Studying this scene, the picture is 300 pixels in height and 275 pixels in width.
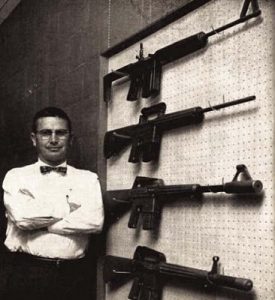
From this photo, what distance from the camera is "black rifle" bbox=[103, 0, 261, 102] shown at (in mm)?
1928

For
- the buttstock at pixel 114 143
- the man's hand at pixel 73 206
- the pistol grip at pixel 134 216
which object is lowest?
the pistol grip at pixel 134 216

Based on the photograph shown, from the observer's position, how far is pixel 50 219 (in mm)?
2527

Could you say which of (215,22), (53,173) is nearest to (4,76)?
(53,173)

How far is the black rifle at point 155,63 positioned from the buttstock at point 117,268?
0.95m

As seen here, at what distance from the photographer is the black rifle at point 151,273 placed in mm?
1947

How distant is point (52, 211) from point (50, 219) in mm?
48

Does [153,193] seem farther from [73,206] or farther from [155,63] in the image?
[155,63]

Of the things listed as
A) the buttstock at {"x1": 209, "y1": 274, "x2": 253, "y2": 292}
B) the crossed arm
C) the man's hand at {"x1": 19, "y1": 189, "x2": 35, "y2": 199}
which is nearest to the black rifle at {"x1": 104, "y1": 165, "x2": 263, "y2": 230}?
the crossed arm

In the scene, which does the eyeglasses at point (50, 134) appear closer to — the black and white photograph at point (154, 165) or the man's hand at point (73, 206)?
the black and white photograph at point (154, 165)

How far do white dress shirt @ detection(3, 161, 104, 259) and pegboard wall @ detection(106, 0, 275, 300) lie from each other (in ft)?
1.17

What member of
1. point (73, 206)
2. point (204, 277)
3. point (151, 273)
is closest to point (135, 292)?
point (151, 273)

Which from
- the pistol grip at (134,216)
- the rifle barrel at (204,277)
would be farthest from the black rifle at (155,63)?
the rifle barrel at (204,277)

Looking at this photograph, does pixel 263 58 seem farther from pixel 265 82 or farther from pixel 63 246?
pixel 63 246

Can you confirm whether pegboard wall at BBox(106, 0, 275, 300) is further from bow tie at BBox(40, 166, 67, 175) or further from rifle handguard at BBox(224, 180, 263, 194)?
bow tie at BBox(40, 166, 67, 175)
